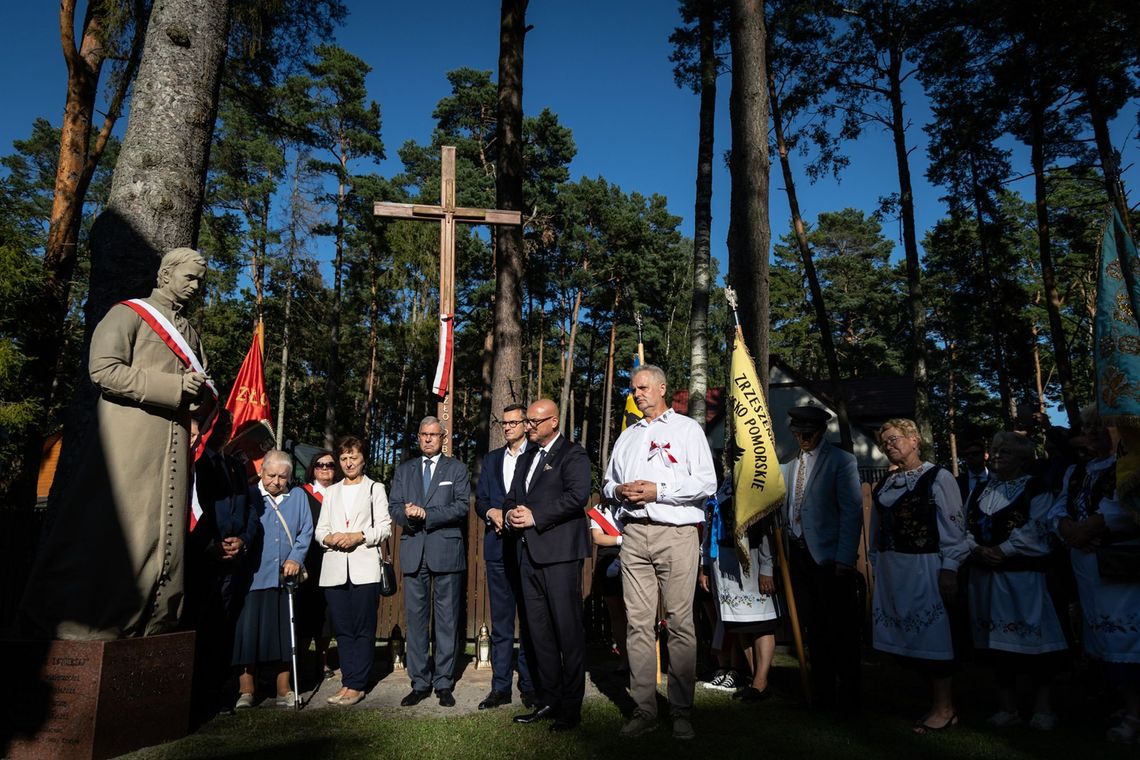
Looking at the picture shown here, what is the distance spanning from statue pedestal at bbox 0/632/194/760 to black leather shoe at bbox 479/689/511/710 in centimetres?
232

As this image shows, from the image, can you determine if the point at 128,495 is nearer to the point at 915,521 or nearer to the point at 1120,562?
the point at 915,521

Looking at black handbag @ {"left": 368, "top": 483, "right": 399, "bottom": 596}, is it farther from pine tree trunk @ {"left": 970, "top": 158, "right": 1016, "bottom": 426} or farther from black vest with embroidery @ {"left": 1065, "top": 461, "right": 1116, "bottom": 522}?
pine tree trunk @ {"left": 970, "top": 158, "right": 1016, "bottom": 426}

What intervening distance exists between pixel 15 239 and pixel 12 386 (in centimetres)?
223

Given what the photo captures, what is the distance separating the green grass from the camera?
407 centimetres

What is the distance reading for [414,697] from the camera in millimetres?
5527

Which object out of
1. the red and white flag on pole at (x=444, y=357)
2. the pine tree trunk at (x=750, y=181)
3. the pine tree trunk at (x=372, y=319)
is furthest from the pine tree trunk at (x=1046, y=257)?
the pine tree trunk at (x=372, y=319)

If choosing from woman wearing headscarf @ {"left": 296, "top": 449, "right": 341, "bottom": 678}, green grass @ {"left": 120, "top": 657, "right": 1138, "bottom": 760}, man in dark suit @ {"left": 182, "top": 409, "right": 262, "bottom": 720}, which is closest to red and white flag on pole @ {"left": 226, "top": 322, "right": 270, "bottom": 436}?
woman wearing headscarf @ {"left": 296, "top": 449, "right": 341, "bottom": 678}

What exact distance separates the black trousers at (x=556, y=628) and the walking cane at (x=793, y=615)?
163 cm

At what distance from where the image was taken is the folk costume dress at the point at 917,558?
15.6ft

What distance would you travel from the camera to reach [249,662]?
546cm

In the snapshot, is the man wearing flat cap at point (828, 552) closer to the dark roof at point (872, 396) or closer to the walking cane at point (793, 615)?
the walking cane at point (793, 615)

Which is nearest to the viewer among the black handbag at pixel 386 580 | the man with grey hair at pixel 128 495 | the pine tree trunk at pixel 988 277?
the man with grey hair at pixel 128 495

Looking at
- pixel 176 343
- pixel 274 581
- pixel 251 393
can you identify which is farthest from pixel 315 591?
pixel 251 393

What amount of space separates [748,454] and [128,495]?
4.11 meters
